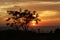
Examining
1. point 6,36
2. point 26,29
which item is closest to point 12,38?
point 6,36

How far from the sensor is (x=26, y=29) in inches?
2331

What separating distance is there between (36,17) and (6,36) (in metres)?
13.4

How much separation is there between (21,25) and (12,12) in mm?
3991

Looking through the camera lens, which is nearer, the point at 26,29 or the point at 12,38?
the point at 12,38

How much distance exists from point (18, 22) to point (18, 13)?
7.07ft

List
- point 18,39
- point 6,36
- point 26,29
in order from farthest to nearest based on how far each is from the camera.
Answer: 1. point 26,29
2. point 6,36
3. point 18,39

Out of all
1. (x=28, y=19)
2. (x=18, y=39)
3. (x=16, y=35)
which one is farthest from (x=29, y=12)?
(x=18, y=39)

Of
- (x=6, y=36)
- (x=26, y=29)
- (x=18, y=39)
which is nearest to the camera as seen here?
(x=18, y=39)

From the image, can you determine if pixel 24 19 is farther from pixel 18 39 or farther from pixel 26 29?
pixel 18 39

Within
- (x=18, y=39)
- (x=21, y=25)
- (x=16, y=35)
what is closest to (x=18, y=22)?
(x=21, y=25)

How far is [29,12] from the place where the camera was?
202ft

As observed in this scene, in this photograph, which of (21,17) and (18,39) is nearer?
(18,39)

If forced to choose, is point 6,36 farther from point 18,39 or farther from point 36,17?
point 36,17

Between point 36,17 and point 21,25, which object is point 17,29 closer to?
point 21,25
